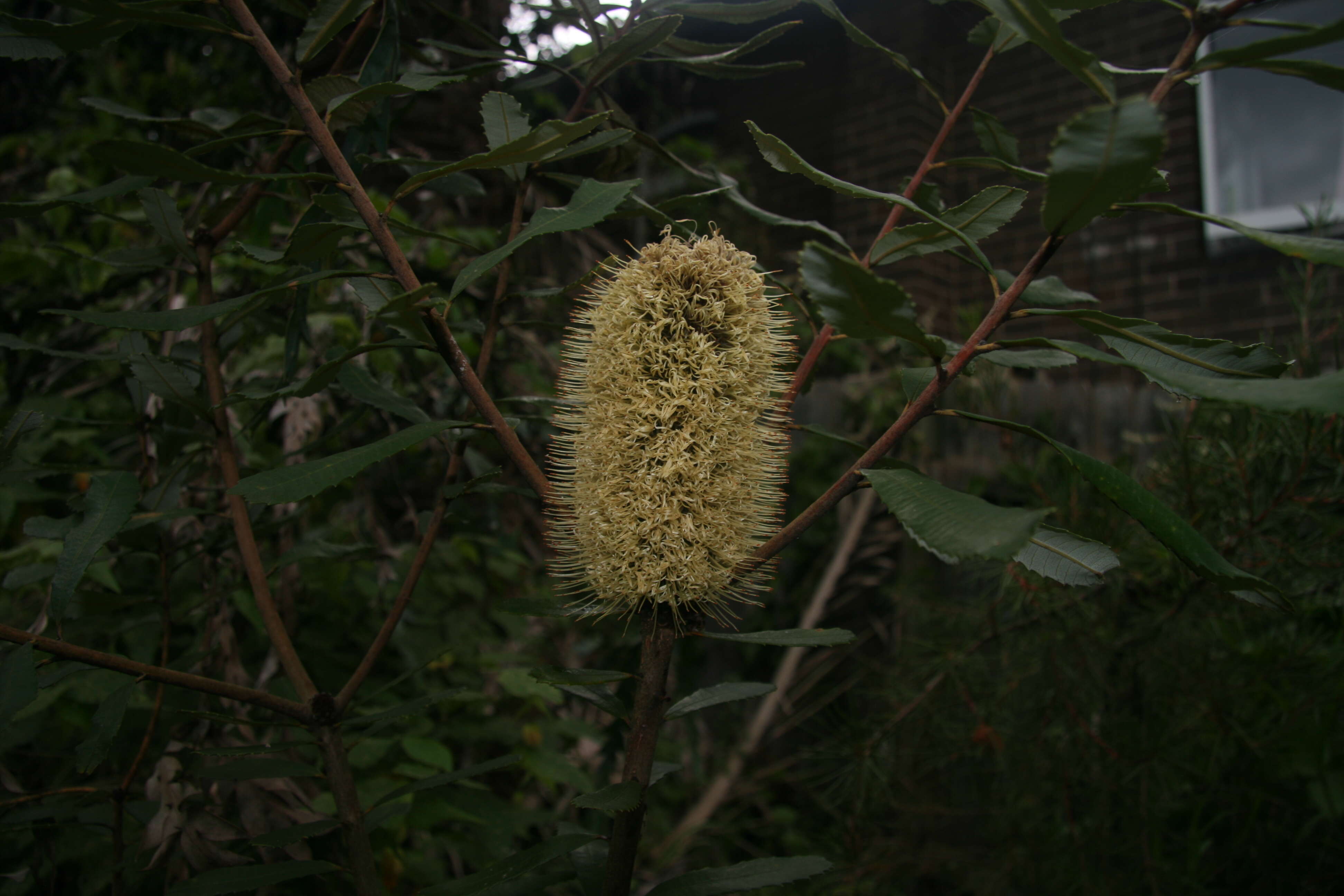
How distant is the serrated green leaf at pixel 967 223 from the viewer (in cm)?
96

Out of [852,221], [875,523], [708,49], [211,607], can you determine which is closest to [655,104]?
[852,221]

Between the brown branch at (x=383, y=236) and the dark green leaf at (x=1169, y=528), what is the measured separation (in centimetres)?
58

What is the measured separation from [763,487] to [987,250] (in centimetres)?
435

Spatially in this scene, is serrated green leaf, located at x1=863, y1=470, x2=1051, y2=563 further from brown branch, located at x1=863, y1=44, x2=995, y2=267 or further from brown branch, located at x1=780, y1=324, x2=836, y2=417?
brown branch, located at x1=863, y1=44, x2=995, y2=267

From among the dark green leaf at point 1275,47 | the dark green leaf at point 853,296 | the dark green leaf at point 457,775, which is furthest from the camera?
the dark green leaf at point 457,775

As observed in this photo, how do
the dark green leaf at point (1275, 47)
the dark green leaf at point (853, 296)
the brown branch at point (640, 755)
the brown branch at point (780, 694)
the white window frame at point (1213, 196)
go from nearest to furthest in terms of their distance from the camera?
the dark green leaf at point (1275, 47) < the dark green leaf at point (853, 296) < the brown branch at point (640, 755) < the brown branch at point (780, 694) < the white window frame at point (1213, 196)

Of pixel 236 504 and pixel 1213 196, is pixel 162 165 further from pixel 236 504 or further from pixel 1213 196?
pixel 1213 196

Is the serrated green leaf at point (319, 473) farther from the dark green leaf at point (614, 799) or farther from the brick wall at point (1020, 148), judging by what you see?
the brick wall at point (1020, 148)

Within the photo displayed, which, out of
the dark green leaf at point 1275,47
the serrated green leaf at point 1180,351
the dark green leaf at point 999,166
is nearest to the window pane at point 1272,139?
the dark green leaf at point 999,166

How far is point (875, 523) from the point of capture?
3.39 m

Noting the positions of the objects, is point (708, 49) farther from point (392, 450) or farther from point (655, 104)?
point (655, 104)

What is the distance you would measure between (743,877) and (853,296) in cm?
67

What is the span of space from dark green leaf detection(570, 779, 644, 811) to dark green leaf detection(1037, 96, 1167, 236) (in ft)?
2.21

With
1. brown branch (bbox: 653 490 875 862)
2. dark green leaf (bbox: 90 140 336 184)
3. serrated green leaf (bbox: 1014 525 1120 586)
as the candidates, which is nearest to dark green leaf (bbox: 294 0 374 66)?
dark green leaf (bbox: 90 140 336 184)
